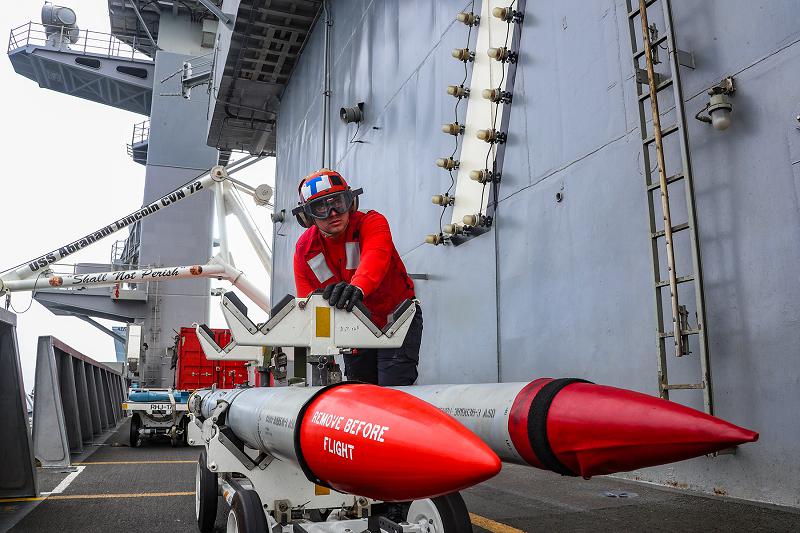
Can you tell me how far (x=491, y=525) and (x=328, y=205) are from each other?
2.20 metres

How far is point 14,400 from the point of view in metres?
4.87

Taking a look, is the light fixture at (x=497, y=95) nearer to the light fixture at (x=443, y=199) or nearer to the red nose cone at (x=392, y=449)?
the light fixture at (x=443, y=199)

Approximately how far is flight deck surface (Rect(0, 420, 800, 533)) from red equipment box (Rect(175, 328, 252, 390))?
Result: 7.89 metres

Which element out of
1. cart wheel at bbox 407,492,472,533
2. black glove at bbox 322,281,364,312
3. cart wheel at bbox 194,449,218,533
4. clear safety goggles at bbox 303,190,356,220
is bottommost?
cart wheel at bbox 194,449,218,533

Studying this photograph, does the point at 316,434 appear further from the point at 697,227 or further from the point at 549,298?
the point at 549,298

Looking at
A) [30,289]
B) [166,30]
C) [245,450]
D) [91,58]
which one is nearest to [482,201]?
[245,450]

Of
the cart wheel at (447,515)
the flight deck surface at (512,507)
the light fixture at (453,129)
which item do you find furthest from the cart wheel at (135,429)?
the cart wheel at (447,515)

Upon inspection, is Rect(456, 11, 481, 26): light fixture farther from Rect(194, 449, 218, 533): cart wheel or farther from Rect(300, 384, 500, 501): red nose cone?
Rect(300, 384, 500, 501): red nose cone

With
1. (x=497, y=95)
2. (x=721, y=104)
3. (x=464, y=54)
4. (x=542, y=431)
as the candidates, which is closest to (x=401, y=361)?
(x=542, y=431)

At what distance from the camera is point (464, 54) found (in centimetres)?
721

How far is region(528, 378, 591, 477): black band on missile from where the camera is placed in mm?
1939

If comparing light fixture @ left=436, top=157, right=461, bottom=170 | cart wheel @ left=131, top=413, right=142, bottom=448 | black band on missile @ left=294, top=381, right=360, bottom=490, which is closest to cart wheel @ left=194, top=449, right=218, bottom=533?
black band on missile @ left=294, top=381, right=360, bottom=490

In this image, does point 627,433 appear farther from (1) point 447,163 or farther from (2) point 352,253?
(1) point 447,163

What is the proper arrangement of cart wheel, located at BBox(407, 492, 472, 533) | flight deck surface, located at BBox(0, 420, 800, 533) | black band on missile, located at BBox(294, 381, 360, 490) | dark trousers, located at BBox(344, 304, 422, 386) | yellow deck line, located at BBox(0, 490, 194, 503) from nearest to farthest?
1. black band on missile, located at BBox(294, 381, 360, 490)
2. cart wheel, located at BBox(407, 492, 472, 533)
3. flight deck surface, located at BBox(0, 420, 800, 533)
4. dark trousers, located at BBox(344, 304, 422, 386)
5. yellow deck line, located at BBox(0, 490, 194, 503)
